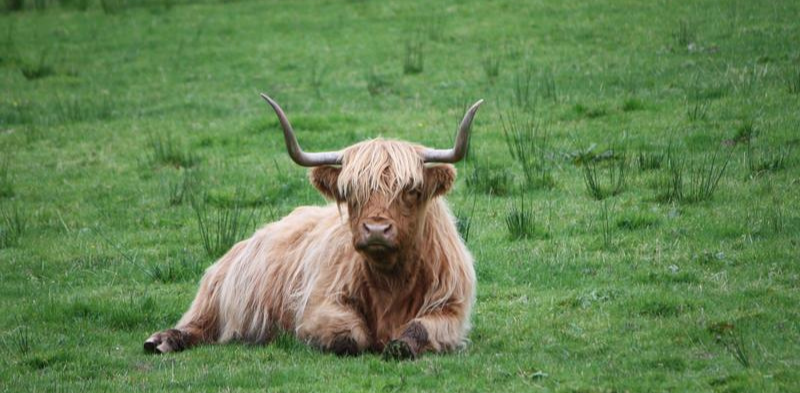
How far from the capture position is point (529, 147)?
11055mm

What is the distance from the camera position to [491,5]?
17.0m

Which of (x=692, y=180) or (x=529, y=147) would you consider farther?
(x=529, y=147)

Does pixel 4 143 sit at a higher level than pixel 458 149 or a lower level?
lower

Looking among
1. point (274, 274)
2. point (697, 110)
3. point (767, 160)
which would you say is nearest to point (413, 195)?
point (274, 274)

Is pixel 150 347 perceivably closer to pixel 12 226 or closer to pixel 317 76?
pixel 12 226

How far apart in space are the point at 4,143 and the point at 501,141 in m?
5.07

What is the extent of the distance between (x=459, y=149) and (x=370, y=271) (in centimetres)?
77

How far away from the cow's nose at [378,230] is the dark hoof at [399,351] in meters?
0.48

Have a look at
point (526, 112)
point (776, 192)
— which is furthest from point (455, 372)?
point (526, 112)

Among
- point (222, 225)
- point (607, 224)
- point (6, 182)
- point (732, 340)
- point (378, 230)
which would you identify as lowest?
point (6, 182)

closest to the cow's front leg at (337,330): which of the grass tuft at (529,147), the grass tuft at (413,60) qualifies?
the grass tuft at (529,147)

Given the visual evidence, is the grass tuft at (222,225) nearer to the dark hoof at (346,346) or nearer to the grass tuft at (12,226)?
the grass tuft at (12,226)

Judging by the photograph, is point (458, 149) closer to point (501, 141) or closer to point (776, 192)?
point (776, 192)

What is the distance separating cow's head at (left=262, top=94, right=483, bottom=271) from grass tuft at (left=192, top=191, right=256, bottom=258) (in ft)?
8.03
